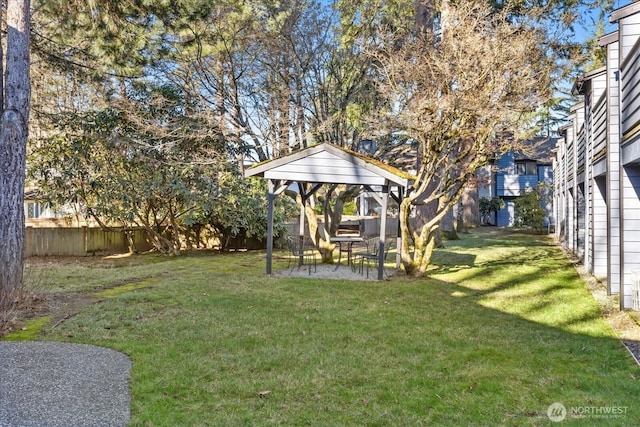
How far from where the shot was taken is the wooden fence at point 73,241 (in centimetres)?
1512

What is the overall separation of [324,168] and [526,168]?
2916 centimetres

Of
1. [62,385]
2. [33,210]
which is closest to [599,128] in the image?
[62,385]

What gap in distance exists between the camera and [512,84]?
31.1ft

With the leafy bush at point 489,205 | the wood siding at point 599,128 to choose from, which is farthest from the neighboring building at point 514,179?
the wood siding at point 599,128

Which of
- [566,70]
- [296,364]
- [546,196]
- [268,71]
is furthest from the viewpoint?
[546,196]

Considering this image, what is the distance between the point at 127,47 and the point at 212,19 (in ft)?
9.34

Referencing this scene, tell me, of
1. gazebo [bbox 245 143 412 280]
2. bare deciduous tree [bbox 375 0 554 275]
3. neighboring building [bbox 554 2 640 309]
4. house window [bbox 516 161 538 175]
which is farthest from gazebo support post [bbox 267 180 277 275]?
house window [bbox 516 161 538 175]

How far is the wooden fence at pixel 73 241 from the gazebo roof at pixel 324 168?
814 cm

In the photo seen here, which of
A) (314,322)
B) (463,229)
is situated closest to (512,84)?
(314,322)

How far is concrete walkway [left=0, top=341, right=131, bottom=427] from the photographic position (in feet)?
11.1

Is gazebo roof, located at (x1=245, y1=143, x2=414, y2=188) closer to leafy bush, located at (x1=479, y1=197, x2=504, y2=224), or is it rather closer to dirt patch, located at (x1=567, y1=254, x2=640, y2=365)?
dirt patch, located at (x1=567, y1=254, x2=640, y2=365)

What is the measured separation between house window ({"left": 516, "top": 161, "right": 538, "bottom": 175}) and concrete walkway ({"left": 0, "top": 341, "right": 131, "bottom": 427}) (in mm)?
35093

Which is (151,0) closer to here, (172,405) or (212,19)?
(212,19)

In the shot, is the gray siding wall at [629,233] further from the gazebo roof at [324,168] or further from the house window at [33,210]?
the house window at [33,210]
